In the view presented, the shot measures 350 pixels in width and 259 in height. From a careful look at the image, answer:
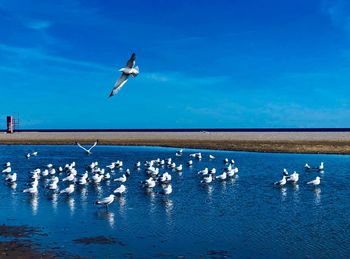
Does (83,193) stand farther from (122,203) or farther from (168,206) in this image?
(168,206)

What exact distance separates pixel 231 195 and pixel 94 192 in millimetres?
6610

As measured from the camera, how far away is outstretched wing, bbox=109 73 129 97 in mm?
11477

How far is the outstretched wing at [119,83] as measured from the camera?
11477 millimetres

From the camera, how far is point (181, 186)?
27.9 m

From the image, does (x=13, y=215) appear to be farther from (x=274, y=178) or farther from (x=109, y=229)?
(x=274, y=178)

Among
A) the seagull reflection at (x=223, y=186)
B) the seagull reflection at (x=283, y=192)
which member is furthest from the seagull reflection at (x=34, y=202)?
the seagull reflection at (x=283, y=192)

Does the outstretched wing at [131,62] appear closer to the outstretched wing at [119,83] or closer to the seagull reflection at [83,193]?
the outstretched wing at [119,83]

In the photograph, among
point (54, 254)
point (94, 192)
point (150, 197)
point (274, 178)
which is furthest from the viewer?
point (274, 178)

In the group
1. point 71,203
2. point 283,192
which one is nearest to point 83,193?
point 71,203

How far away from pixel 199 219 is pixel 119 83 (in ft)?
27.9

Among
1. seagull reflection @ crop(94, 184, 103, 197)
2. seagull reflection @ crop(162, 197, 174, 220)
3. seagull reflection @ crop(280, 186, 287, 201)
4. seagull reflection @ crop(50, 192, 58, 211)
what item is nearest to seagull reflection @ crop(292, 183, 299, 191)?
seagull reflection @ crop(280, 186, 287, 201)

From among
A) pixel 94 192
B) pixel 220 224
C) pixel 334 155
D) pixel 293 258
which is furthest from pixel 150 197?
pixel 334 155

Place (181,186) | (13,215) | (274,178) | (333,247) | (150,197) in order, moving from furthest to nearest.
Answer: (274,178) < (181,186) < (150,197) < (13,215) < (333,247)

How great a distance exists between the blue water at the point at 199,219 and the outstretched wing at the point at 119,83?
4.76m
